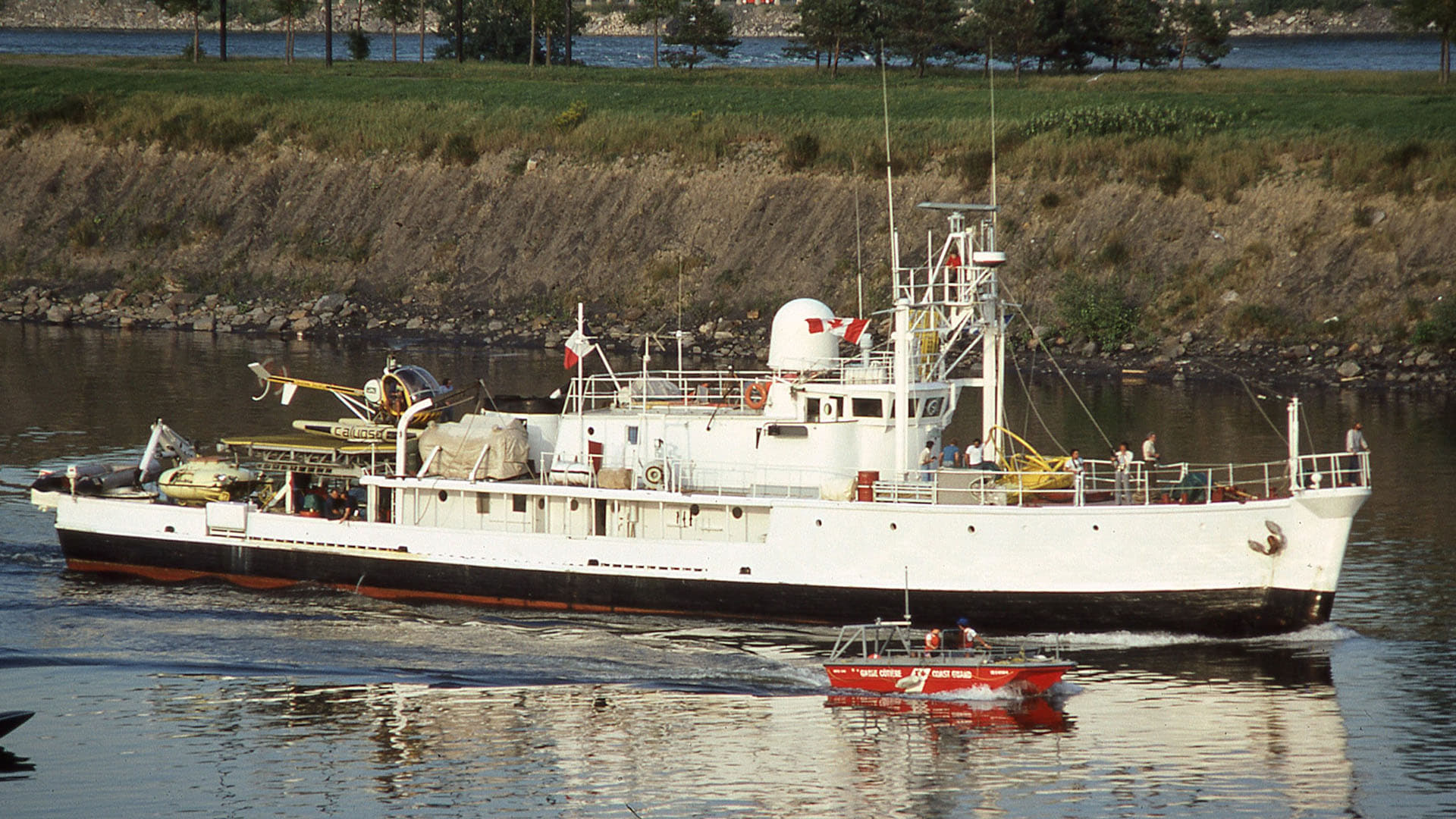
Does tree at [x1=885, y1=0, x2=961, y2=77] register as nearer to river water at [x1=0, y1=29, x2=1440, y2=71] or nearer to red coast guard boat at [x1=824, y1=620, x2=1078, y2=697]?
river water at [x1=0, y1=29, x2=1440, y2=71]

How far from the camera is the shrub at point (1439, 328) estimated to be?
209 feet

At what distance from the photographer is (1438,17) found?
296 feet

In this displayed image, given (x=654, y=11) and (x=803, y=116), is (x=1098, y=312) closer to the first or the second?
(x=803, y=116)

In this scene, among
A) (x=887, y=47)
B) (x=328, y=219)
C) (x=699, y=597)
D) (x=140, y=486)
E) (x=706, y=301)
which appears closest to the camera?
(x=699, y=597)

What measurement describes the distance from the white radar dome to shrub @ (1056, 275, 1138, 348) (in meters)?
36.9

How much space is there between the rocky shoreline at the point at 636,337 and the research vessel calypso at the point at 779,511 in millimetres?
26622

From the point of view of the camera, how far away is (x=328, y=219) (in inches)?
3366

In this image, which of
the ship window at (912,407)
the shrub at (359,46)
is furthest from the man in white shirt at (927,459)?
the shrub at (359,46)

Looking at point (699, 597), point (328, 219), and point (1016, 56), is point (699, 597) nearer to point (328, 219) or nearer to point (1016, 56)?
point (328, 219)

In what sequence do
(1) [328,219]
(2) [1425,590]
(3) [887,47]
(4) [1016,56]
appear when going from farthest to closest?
(3) [887,47]
(4) [1016,56]
(1) [328,219]
(2) [1425,590]

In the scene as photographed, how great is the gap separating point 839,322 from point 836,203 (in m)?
46.2

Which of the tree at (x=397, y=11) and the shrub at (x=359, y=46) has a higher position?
the tree at (x=397, y=11)

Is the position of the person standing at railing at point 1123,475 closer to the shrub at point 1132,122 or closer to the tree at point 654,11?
the shrub at point 1132,122

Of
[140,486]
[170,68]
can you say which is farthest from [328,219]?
[140,486]
